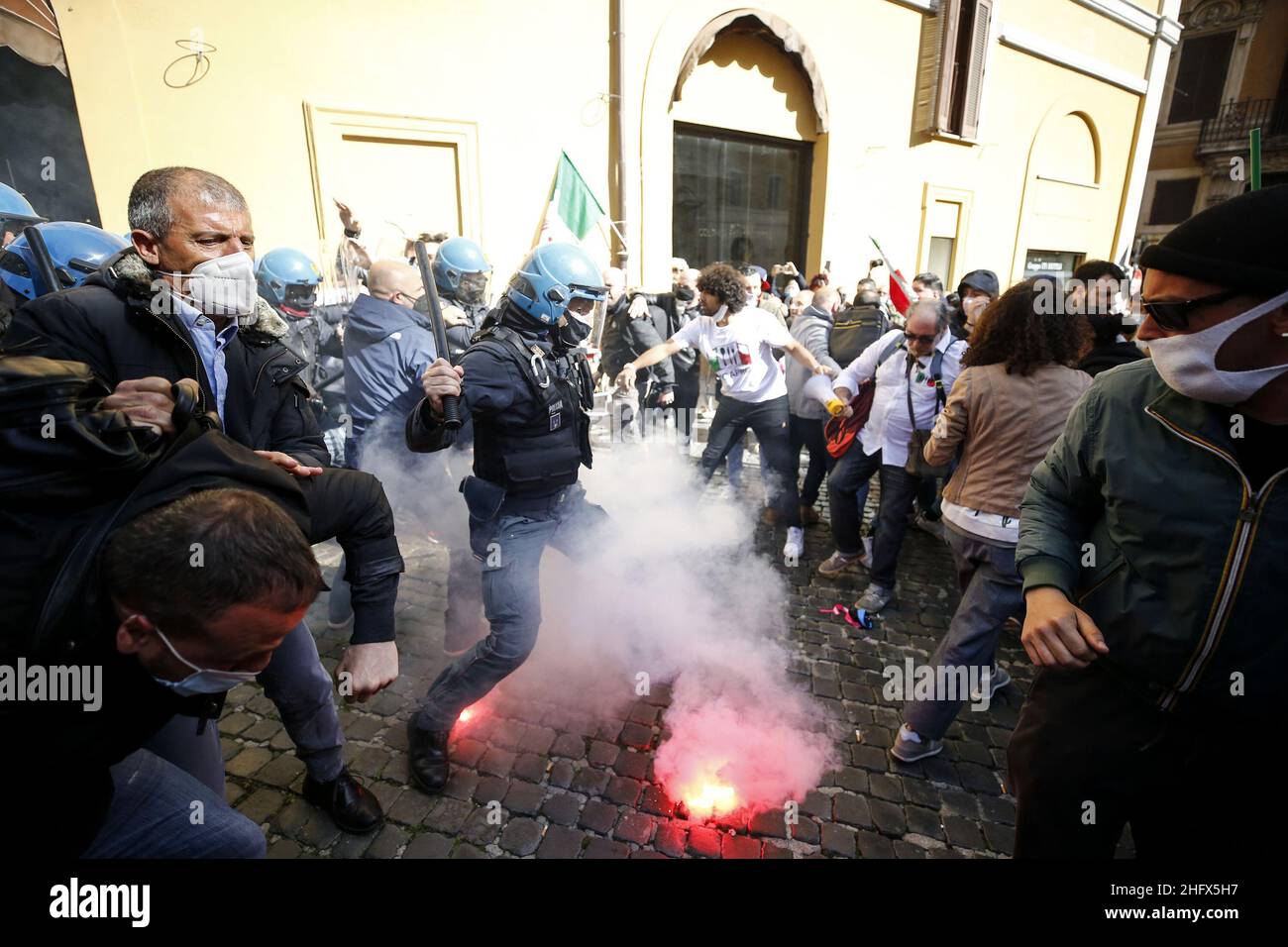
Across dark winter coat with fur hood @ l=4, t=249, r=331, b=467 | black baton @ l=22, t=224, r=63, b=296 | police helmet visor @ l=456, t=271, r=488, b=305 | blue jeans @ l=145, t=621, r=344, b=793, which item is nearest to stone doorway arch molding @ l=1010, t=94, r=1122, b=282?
police helmet visor @ l=456, t=271, r=488, b=305

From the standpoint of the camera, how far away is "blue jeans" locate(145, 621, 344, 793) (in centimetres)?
193

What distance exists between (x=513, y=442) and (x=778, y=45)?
1092cm

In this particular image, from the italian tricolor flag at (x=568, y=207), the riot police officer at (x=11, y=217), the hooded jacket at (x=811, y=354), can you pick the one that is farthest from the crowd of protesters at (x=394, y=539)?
the italian tricolor flag at (x=568, y=207)

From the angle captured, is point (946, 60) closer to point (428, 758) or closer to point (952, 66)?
point (952, 66)

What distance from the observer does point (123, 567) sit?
1.25 metres

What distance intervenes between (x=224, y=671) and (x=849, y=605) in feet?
12.8

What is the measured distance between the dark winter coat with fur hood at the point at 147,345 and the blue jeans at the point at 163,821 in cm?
105

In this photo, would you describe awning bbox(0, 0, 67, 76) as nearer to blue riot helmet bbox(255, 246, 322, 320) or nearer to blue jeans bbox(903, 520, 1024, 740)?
blue riot helmet bbox(255, 246, 322, 320)

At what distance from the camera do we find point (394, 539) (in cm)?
198

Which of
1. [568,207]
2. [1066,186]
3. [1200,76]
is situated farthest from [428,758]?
[1200,76]

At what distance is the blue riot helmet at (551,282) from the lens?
2947 millimetres

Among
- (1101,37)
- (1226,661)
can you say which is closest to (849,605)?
(1226,661)

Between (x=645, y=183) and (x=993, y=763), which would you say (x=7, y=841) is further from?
(x=645, y=183)
